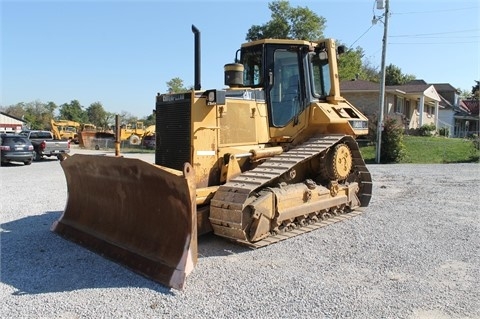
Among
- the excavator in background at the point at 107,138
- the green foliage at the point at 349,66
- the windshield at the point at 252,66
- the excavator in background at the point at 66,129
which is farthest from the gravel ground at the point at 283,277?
the excavator in background at the point at 66,129

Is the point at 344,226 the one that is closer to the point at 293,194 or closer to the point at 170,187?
the point at 293,194

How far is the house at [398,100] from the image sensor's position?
94.6 ft

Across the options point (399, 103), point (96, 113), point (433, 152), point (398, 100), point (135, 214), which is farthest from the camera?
point (96, 113)

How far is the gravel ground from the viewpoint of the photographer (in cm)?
409

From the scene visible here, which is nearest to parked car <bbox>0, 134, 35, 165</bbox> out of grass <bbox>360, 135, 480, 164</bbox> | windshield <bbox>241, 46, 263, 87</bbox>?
windshield <bbox>241, 46, 263, 87</bbox>

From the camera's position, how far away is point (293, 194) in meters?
6.78

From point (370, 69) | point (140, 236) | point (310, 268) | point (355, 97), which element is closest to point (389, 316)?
point (310, 268)

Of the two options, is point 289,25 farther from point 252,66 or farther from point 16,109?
point 16,109

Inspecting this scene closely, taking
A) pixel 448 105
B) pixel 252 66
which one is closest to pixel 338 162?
pixel 252 66

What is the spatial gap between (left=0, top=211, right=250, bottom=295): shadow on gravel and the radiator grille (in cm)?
132

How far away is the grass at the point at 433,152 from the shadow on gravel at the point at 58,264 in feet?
54.9

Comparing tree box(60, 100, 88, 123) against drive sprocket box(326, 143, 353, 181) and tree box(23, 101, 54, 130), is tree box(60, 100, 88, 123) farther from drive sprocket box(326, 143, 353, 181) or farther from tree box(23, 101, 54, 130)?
drive sprocket box(326, 143, 353, 181)

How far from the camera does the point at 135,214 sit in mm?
5805

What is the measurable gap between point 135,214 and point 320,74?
4.53 m
